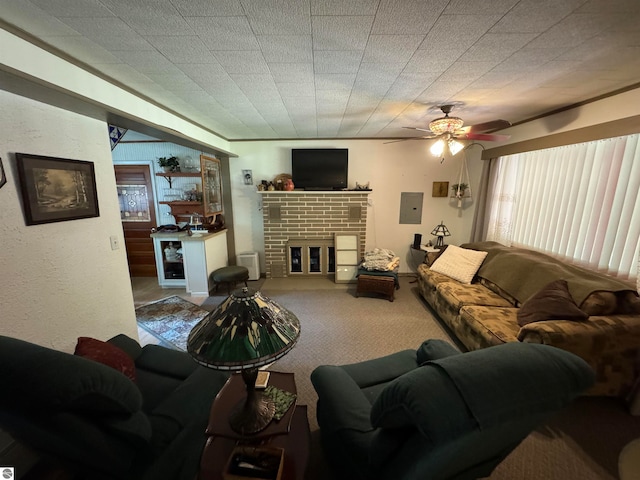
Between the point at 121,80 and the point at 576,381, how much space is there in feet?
10.4

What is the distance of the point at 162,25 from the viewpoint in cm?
130

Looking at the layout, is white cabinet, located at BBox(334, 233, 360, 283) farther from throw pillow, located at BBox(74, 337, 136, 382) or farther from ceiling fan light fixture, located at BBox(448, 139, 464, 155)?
throw pillow, located at BBox(74, 337, 136, 382)

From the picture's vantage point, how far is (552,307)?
6.35 feet

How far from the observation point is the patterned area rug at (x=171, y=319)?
2.68 meters

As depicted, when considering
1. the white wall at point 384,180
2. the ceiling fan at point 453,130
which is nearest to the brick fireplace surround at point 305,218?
the white wall at point 384,180

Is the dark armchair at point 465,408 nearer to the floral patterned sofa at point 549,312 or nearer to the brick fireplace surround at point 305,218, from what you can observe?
the floral patterned sofa at point 549,312

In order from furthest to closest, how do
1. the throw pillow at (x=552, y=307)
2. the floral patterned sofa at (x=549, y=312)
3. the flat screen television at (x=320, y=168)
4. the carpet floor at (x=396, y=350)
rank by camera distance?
the flat screen television at (x=320, y=168), the throw pillow at (x=552, y=307), the floral patterned sofa at (x=549, y=312), the carpet floor at (x=396, y=350)

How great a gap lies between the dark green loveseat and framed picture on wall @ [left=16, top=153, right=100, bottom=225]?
111cm

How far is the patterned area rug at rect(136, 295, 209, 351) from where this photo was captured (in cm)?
268

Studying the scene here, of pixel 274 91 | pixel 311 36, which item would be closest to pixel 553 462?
pixel 311 36

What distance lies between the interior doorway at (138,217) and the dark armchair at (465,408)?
4783 mm

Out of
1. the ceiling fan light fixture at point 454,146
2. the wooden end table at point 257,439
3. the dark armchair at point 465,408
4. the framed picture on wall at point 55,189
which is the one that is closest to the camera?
the dark armchair at point 465,408

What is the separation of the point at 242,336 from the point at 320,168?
3667mm

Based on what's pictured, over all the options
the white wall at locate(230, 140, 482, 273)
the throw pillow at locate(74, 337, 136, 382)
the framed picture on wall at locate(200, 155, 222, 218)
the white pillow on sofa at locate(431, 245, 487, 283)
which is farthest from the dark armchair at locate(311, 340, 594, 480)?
the white wall at locate(230, 140, 482, 273)
